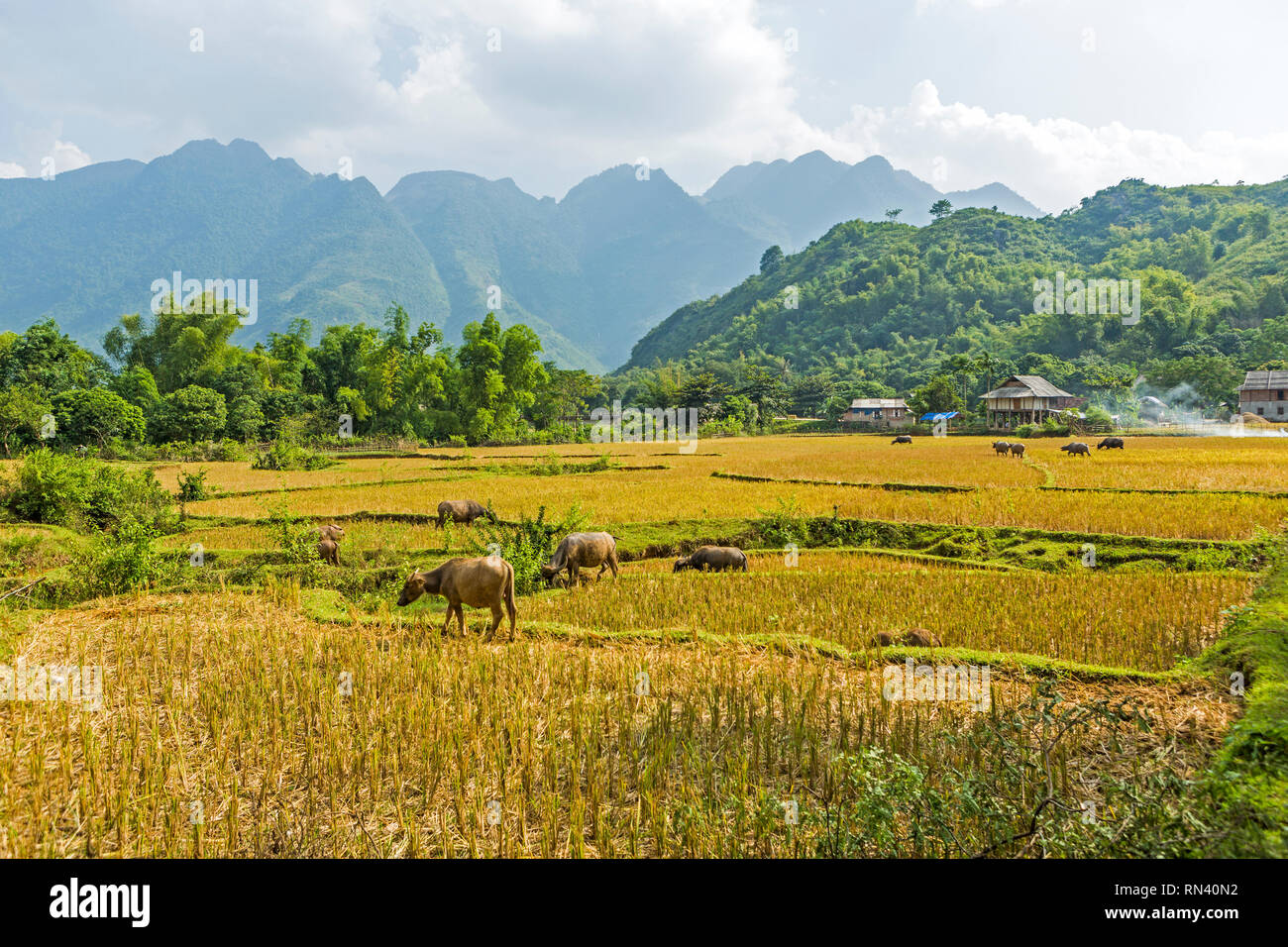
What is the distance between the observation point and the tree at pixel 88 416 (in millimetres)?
34531

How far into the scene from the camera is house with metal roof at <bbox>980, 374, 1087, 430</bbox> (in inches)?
2217

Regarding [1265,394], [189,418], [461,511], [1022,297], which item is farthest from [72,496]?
[1022,297]

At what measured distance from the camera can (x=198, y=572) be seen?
10648 mm

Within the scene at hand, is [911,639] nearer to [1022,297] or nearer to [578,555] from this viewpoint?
[578,555]

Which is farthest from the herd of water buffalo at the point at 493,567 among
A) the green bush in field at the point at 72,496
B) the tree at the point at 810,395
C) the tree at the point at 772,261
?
the tree at the point at 772,261

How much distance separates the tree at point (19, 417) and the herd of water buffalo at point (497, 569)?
98.6 feet

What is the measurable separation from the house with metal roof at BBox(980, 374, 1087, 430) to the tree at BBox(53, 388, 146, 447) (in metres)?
59.2

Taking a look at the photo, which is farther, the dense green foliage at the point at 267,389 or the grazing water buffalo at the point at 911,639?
the dense green foliage at the point at 267,389

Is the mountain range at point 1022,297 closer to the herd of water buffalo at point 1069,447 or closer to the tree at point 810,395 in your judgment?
the tree at point 810,395

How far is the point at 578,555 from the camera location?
428 inches

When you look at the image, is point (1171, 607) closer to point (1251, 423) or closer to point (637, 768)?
point (637, 768)

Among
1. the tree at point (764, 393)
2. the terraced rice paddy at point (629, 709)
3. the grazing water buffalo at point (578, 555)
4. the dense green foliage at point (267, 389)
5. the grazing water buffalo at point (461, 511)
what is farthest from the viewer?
the tree at point (764, 393)

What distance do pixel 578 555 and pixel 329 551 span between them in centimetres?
525
